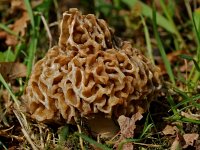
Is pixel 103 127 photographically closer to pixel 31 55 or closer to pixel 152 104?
pixel 152 104

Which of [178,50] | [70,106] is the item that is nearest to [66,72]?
[70,106]

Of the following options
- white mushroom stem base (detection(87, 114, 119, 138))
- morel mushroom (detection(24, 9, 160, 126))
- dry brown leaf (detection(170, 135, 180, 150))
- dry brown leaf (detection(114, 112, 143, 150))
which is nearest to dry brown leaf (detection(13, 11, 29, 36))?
morel mushroom (detection(24, 9, 160, 126))

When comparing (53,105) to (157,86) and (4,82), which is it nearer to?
(4,82)

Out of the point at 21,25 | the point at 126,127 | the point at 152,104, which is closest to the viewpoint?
the point at 126,127

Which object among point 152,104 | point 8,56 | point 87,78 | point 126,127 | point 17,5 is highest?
point 87,78

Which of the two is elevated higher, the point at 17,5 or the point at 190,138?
the point at 17,5

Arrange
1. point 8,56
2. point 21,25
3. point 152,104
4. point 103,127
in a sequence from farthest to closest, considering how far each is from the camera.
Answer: point 21,25 → point 8,56 → point 152,104 → point 103,127

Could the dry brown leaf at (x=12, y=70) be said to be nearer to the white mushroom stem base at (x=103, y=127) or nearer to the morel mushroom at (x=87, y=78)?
the morel mushroom at (x=87, y=78)

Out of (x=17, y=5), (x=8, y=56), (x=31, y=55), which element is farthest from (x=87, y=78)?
(x=17, y=5)
